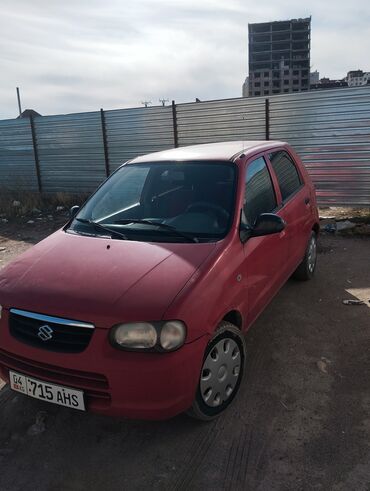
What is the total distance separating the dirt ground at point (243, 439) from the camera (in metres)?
2.28

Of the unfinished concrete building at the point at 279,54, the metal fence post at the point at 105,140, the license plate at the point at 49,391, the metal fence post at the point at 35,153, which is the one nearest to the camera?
the license plate at the point at 49,391

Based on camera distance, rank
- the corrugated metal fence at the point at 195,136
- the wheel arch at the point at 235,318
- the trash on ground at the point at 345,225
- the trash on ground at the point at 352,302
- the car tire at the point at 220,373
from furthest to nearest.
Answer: the corrugated metal fence at the point at 195,136 → the trash on ground at the point at 345,225 → the trash on ground at the point at 352,302 → the wheel arch at the point at 235,318 → the car tire at the point at 220,373

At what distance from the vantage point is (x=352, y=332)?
3787 millimetres

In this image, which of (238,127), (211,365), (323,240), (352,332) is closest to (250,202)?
(211,365)

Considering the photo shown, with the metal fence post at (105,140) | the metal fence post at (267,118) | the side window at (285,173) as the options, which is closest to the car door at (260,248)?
the side window at (285,173)

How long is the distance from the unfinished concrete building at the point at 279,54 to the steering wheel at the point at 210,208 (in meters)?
72.6

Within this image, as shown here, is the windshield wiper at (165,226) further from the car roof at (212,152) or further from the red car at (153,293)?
the car roof at (212,152)

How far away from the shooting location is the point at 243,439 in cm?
255

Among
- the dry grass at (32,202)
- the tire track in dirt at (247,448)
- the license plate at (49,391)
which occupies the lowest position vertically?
the tire track in dirt at (247,448)

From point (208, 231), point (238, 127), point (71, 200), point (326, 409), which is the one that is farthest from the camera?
point (71, 200)

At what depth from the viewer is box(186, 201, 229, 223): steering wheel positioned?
306cm

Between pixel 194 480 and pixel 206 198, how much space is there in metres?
1.95

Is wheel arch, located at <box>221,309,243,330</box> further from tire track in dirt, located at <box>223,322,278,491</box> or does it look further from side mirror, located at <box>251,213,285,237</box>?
side mirror, located at <box>251,213,285,237</box>

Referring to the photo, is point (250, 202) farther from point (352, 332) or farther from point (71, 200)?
point (71, 200)
